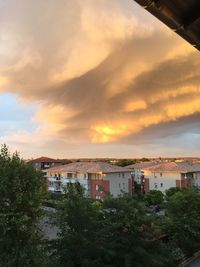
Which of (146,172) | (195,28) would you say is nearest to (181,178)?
(146,172)

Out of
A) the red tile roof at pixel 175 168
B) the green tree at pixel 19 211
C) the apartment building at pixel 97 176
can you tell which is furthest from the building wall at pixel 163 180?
the green tree at pixel 19 211

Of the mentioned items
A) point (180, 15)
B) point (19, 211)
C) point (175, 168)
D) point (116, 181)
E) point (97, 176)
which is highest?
point (180, 15)

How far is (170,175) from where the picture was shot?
80812 millimetres

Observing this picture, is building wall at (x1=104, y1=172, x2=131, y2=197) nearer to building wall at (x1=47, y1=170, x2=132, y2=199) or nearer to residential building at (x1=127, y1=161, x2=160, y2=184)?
building wall at (x1=47, y1=170, x2=132, y2=199)

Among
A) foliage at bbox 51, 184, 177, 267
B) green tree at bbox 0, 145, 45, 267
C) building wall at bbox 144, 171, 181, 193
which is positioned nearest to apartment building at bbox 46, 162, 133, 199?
building wall at bbox 144, 171, 181, 193

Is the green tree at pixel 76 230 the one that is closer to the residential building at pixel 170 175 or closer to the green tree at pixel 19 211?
the green tree at pixel 19 211

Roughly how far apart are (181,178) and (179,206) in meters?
51.8

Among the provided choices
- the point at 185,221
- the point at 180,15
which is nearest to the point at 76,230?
the point at 185,221

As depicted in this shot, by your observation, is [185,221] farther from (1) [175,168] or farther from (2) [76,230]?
(1) [175,168]

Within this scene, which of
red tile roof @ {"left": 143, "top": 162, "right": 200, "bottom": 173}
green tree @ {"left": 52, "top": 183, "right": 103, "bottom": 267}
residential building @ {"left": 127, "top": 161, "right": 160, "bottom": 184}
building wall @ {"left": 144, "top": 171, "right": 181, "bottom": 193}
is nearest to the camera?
green tree @ {"left": 52, "top": 183, "right": 103, "bottom": 267}

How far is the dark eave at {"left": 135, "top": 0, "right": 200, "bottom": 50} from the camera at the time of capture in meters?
4.60

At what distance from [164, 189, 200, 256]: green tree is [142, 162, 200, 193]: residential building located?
49.2m

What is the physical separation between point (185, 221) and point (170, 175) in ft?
178

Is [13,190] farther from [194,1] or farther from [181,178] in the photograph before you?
[181,178]
